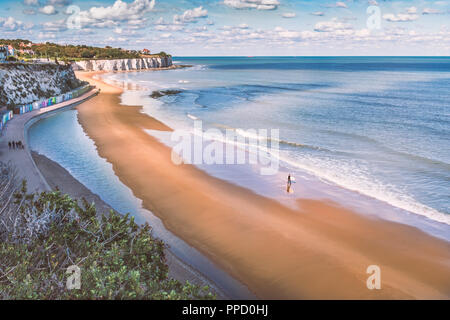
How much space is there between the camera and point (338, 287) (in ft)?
33.2

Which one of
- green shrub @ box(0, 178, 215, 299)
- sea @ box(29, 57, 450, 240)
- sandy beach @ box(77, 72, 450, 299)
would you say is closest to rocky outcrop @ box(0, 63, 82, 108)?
sea @ box(29, 57, 450, 240)

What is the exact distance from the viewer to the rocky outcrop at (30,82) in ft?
133

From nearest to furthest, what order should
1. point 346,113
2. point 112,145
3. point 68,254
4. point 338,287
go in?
point 68,254 < point 338,287 < point 112,145 < point 346,113

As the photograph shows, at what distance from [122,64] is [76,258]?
152 metres

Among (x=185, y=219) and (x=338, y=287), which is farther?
(x=185, y=219)

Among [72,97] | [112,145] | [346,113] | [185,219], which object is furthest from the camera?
[72,97]

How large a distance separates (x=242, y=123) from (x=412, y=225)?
23.2 m

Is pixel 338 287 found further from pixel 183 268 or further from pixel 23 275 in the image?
pixel 23 275

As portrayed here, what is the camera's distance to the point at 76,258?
26.6 ft

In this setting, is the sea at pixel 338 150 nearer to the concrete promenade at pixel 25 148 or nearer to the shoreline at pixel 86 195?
the shoreline at pixel 86 195

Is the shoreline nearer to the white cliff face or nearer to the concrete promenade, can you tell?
the concrete promenade

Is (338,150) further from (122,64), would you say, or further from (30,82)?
(122,64)

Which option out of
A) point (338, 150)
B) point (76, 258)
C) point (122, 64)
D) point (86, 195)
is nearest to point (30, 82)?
point (86, 195)
